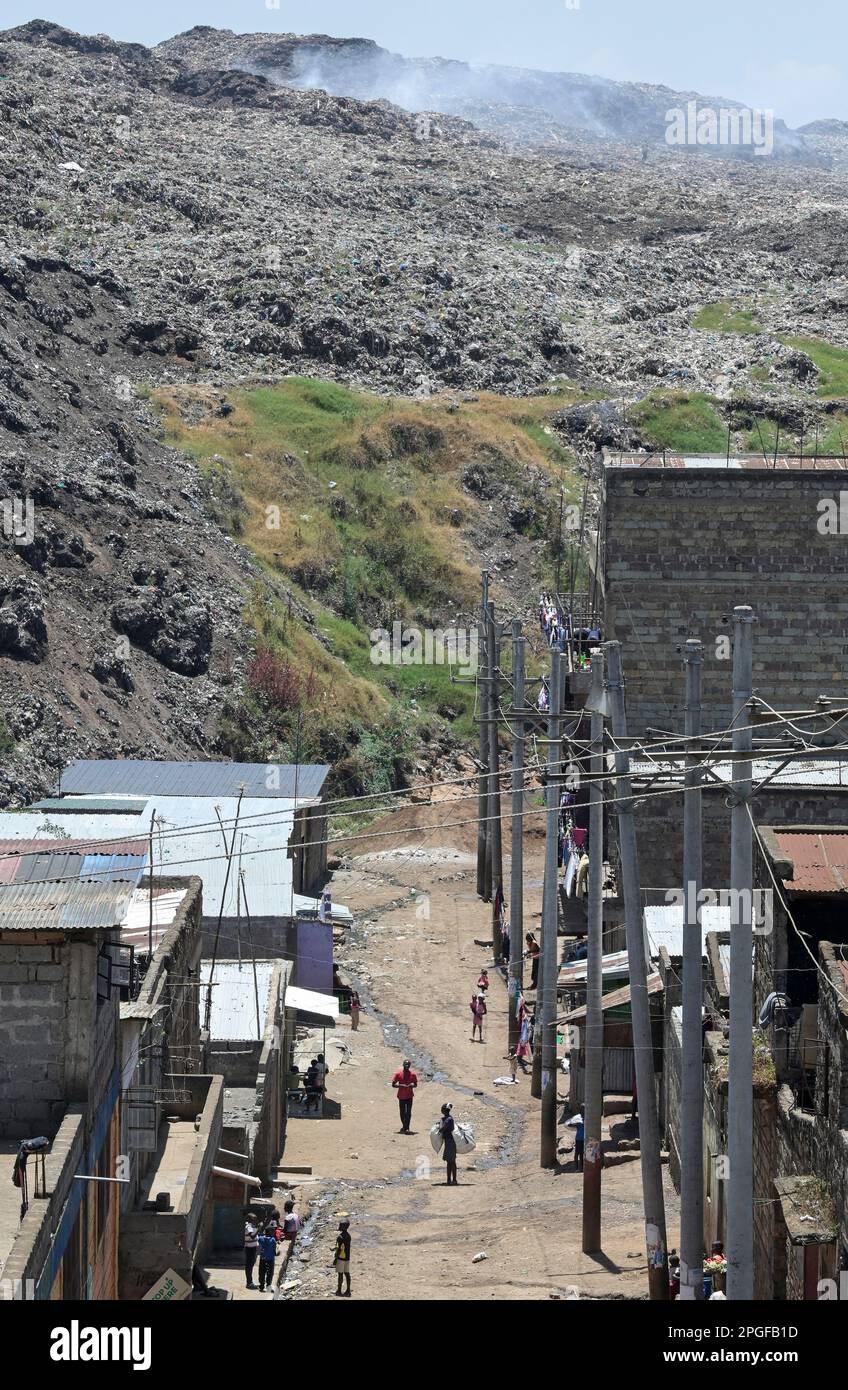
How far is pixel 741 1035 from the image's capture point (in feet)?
50.9

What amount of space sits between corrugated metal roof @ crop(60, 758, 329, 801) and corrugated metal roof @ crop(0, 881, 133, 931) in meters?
27.1

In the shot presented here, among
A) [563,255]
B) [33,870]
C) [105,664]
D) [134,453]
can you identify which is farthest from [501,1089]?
[563,255]

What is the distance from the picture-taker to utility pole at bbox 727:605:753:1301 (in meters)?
15.3

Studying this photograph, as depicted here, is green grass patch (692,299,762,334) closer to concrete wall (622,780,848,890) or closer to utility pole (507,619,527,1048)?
A: utility pole (507,619,527,1048)

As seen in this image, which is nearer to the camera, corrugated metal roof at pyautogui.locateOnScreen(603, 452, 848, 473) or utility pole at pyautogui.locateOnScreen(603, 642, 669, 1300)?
utility pole at pyautogui.locateOnScreen(603, 642, 669, 1300)

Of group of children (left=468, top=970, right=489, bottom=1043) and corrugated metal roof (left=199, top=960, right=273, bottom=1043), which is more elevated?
corrugated metal roof (left=199, top=960, right=273, bottom=1043)

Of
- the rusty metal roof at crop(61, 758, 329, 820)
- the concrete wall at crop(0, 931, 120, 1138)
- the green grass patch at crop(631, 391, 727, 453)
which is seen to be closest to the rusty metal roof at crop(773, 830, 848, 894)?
the concrete wall at crop(0, 931, 120, 1138)

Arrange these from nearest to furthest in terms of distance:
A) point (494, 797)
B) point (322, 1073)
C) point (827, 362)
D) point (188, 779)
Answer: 1. point (322, 1073)
2. point (494, 797)
3. point (188, 779)
4. point (827, 362)

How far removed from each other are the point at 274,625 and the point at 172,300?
3220 cm

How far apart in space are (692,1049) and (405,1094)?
12.5 meters

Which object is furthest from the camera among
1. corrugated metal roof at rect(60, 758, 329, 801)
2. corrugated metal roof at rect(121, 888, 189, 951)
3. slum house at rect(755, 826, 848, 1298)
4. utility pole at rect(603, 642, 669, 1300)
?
corrugated metal roof at rect(60, 758, 329, 801)

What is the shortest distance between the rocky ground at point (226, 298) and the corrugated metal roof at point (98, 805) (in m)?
7.22

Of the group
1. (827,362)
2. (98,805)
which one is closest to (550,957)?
(98,805)

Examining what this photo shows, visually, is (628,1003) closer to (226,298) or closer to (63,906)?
(63,906)
